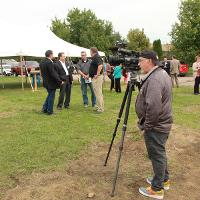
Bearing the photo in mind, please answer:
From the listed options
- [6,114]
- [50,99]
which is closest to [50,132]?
[50,99]

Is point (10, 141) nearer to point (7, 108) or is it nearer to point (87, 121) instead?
point (87, 121)

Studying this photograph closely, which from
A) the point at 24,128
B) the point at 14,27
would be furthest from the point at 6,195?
the point at 14,27

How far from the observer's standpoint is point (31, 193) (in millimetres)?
4598

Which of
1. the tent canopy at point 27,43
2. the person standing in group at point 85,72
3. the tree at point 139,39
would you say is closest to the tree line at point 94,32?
the tree at point 139,39

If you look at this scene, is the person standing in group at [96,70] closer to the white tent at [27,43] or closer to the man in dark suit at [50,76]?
the man in dark suit at [50,76]

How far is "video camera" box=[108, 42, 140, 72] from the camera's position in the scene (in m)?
5.06

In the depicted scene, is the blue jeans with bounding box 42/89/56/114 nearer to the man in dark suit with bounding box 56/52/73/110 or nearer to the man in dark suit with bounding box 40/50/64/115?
the man in dark suit with bounding box 40/50/64/115

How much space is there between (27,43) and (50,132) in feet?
37.6

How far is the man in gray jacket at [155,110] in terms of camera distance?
4.11 metres

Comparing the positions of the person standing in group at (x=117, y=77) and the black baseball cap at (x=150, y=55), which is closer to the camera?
the black baseball cap at (x=150, y=55)

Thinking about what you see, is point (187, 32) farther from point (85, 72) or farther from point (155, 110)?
point (155, 110)

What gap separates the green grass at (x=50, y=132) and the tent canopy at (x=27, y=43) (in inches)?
223

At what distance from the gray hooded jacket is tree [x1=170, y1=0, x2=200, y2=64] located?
Answer: 28.8 metres

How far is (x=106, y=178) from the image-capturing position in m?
5.13
